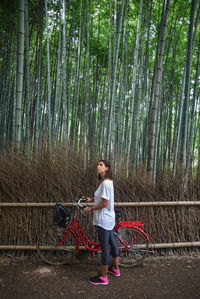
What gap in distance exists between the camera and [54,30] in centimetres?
581

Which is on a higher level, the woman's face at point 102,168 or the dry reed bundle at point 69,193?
the woman's face at point 102,168

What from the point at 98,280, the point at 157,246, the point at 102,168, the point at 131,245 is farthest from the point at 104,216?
the point at 157,246

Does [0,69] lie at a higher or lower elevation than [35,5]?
lower

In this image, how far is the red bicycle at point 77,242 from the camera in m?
2.49

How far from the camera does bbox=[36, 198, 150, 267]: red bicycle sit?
8.16 ft

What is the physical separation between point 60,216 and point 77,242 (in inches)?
14.7

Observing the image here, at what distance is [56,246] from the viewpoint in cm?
254

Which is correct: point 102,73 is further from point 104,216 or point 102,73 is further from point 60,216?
point 104,216

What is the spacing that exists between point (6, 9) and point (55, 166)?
2.61 metres

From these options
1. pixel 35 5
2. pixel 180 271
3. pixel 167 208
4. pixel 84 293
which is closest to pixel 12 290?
pixel 84 293

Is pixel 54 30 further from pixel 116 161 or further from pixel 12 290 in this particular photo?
pixel 12 290

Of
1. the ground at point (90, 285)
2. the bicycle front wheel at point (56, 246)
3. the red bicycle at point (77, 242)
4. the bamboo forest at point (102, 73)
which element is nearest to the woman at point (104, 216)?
the ground at point (90, 285)

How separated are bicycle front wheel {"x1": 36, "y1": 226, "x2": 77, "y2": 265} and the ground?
9 centimetres

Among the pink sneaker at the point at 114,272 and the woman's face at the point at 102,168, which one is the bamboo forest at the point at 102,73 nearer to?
the woman's face at the point at 102,168
